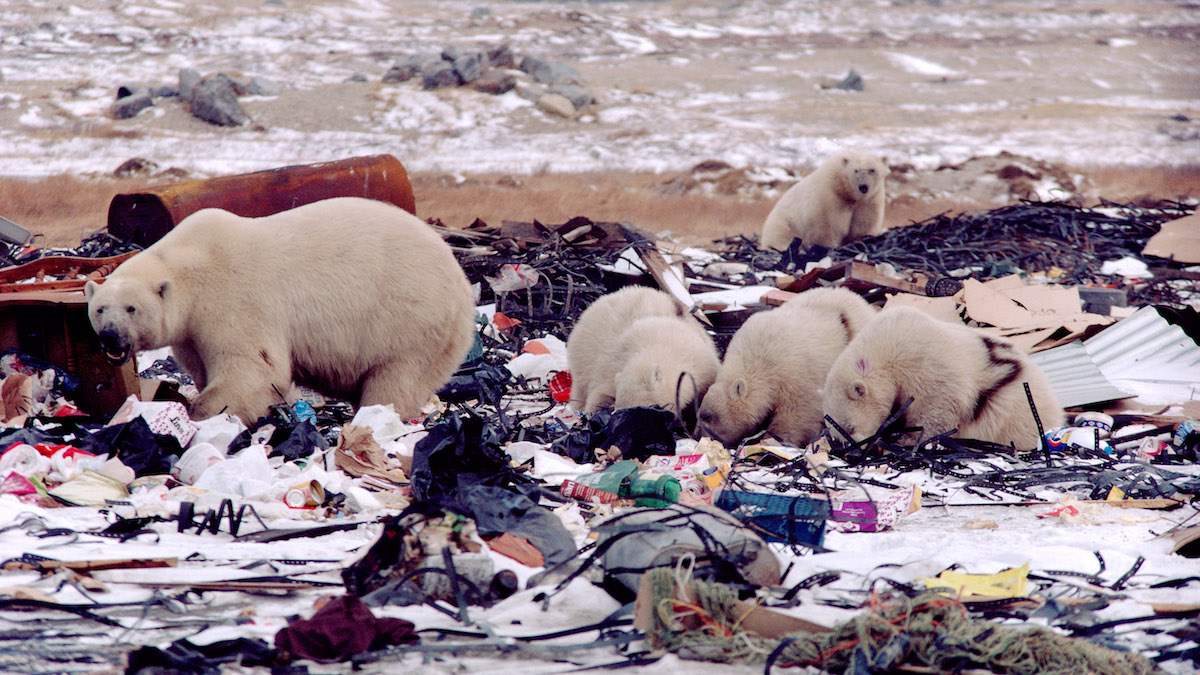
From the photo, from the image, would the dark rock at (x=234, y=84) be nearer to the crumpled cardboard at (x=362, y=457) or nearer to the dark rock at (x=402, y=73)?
the dark rock at (x=402, y=73)

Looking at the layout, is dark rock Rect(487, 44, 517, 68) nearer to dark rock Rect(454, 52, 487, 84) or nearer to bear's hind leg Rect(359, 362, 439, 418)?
dark rock Rect(454, 52, 487, 84)

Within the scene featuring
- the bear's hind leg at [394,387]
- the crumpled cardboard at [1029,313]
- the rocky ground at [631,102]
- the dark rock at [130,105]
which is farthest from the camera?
the dark rock at [130,105]

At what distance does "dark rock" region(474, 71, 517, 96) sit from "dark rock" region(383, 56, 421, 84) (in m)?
2.01

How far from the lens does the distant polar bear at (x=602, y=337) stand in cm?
600

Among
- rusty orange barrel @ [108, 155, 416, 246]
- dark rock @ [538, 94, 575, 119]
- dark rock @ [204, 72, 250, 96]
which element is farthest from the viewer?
dark rock @ [538, 94, 575, 119]

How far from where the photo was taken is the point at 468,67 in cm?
2405

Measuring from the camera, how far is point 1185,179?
65.2 feet

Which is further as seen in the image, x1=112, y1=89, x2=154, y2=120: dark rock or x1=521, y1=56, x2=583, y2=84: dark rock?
x1=521, y1=56, x2=583, y2=84: dark rock

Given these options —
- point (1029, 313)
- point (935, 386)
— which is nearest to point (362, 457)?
point (935, 386)

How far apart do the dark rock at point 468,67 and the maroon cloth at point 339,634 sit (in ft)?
74.7

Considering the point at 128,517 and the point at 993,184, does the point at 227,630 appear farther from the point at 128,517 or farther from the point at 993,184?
the point at 993,184

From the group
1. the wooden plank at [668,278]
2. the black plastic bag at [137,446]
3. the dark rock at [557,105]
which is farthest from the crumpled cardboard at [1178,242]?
the dark rock at [557,105]

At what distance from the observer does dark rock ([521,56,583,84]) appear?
24859 millimetres

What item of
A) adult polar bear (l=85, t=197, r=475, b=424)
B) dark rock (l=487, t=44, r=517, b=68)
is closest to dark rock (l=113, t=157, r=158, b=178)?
dark rock (l=487, t=44, r=517, b=68)
